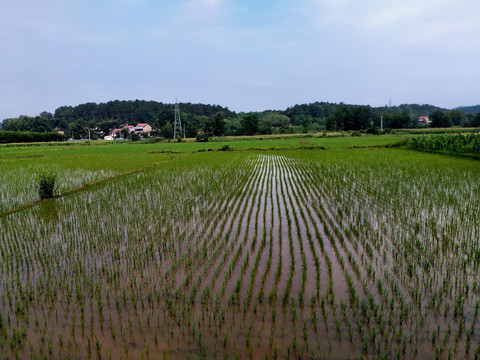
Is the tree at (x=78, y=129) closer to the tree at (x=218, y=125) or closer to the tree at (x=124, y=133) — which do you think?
the tree at (x=124, y=133)

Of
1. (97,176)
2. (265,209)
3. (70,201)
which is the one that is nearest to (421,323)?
(265,209)

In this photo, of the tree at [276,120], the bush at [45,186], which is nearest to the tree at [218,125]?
the tree at [276,120]

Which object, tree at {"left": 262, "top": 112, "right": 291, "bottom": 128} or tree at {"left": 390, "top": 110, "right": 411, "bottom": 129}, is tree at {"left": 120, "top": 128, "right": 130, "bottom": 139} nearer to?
tree at {"left": 262, "top": 112, "right": 291, "bottom": 128}

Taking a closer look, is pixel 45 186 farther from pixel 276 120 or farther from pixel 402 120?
pixel 276 120

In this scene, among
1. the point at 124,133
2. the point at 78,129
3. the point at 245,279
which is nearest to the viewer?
the point at 245,279

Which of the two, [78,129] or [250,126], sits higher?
[78,129]

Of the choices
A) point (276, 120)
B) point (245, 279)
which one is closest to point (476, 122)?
point (276, 120)
